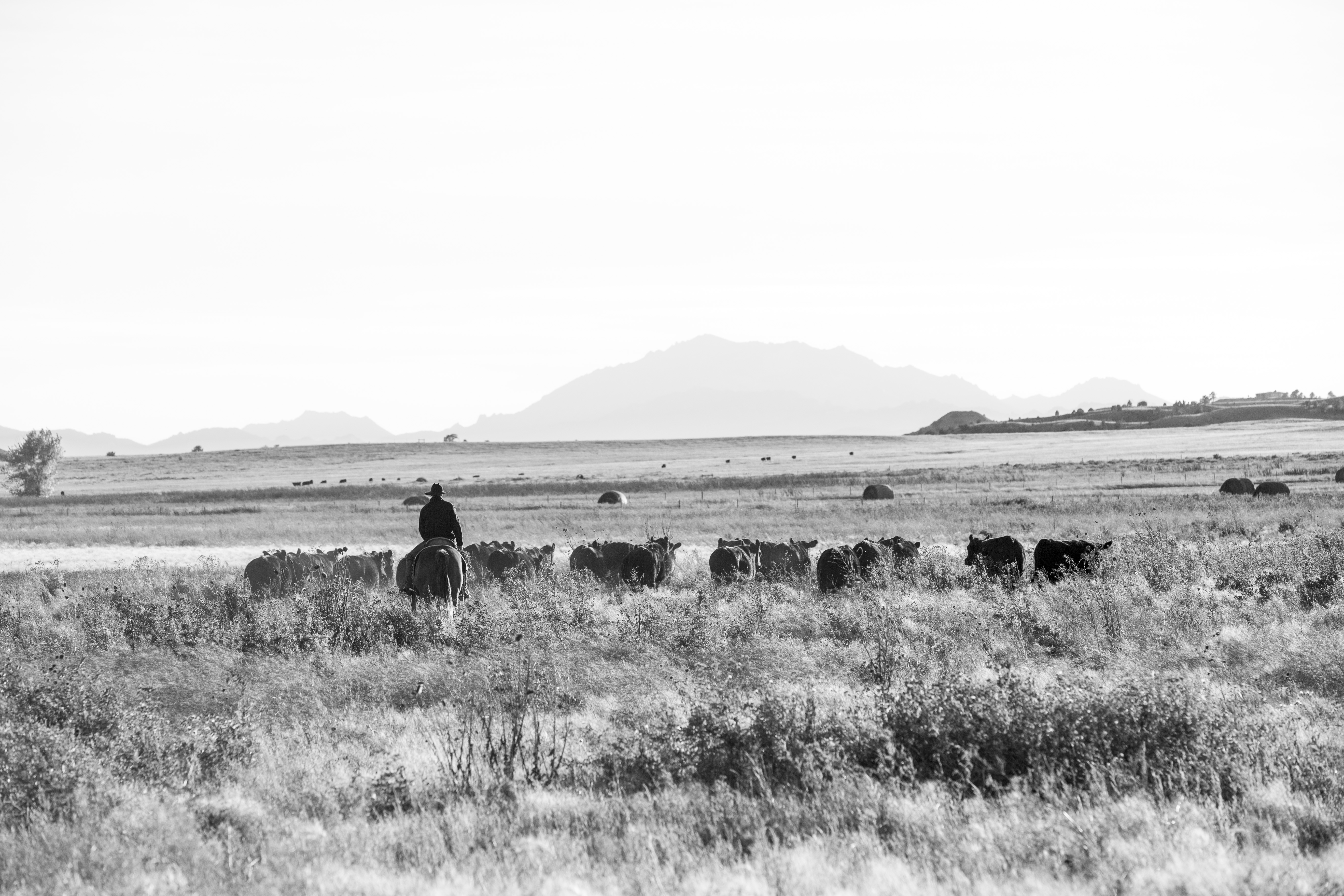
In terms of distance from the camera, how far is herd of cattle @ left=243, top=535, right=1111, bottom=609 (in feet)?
60.1

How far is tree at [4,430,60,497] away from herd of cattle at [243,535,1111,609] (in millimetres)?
65305

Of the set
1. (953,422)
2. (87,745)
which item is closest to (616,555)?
(87,745)

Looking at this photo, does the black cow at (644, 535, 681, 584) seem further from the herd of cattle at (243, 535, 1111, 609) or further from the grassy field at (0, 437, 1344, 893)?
the grassy field at (0, 437, 1344, 893)

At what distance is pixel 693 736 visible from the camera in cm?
863

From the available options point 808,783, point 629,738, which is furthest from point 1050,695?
point 629,738

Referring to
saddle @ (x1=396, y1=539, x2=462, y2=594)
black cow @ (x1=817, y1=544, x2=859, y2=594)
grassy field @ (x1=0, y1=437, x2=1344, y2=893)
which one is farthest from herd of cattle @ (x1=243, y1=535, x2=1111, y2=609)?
grassy field @ (x1=0, y1=437, x2=1344, y2=893)

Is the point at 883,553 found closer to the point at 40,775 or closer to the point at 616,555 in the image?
the point at 616,555

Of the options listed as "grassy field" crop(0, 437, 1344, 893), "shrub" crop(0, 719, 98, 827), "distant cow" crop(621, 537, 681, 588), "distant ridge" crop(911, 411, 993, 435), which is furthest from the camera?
"distant ridge" crop(911, 411, 993, 435)

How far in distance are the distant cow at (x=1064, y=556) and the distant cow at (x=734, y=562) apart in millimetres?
5393

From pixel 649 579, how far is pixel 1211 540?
46.9 feet

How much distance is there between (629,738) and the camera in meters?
9.11

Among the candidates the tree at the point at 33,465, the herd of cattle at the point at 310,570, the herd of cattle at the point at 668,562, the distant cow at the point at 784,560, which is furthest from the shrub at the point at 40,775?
the tree at the point at 33,465

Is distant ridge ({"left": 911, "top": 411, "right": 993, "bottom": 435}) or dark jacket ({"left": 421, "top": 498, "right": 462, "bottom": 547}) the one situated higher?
distant ridge ({"left": 911, "top": 411, "right": 993, "bottom": 435})

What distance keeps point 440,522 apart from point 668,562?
17.6ft
